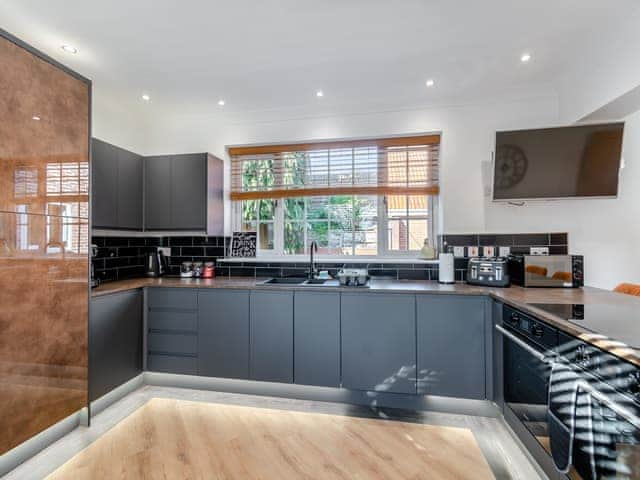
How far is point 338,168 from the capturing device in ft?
10.2

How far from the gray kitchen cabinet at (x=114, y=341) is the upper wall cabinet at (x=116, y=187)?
2.17 feet

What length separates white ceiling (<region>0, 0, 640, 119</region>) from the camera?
5.69ft

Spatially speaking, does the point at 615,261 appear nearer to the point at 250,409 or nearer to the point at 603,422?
the point at 603,422

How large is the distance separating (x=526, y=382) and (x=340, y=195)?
208 cm

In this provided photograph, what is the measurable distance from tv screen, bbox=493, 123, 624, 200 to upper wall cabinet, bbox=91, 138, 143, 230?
10.3 ft

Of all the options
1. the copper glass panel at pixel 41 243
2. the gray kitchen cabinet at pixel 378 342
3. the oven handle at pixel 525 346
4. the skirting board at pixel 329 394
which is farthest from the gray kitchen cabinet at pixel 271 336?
the oven handle at pixel 525 346

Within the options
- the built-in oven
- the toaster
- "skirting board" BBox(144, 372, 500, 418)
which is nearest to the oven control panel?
the built-in oven

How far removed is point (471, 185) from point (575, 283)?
108 centimetres

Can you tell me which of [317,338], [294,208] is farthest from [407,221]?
[317,338]

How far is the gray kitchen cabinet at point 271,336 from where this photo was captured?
245 centimetres

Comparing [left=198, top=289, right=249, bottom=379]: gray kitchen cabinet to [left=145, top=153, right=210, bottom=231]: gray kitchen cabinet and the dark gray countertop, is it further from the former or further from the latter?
[left=145, top=153, right=210, bottom=231]: gray kitchen cabinet

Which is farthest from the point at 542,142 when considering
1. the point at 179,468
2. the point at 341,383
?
the point at 179,468

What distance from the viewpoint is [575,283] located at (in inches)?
91.4

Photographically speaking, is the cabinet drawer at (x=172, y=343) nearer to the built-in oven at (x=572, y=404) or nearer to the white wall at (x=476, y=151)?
the white wall at (x=476, y=151)
